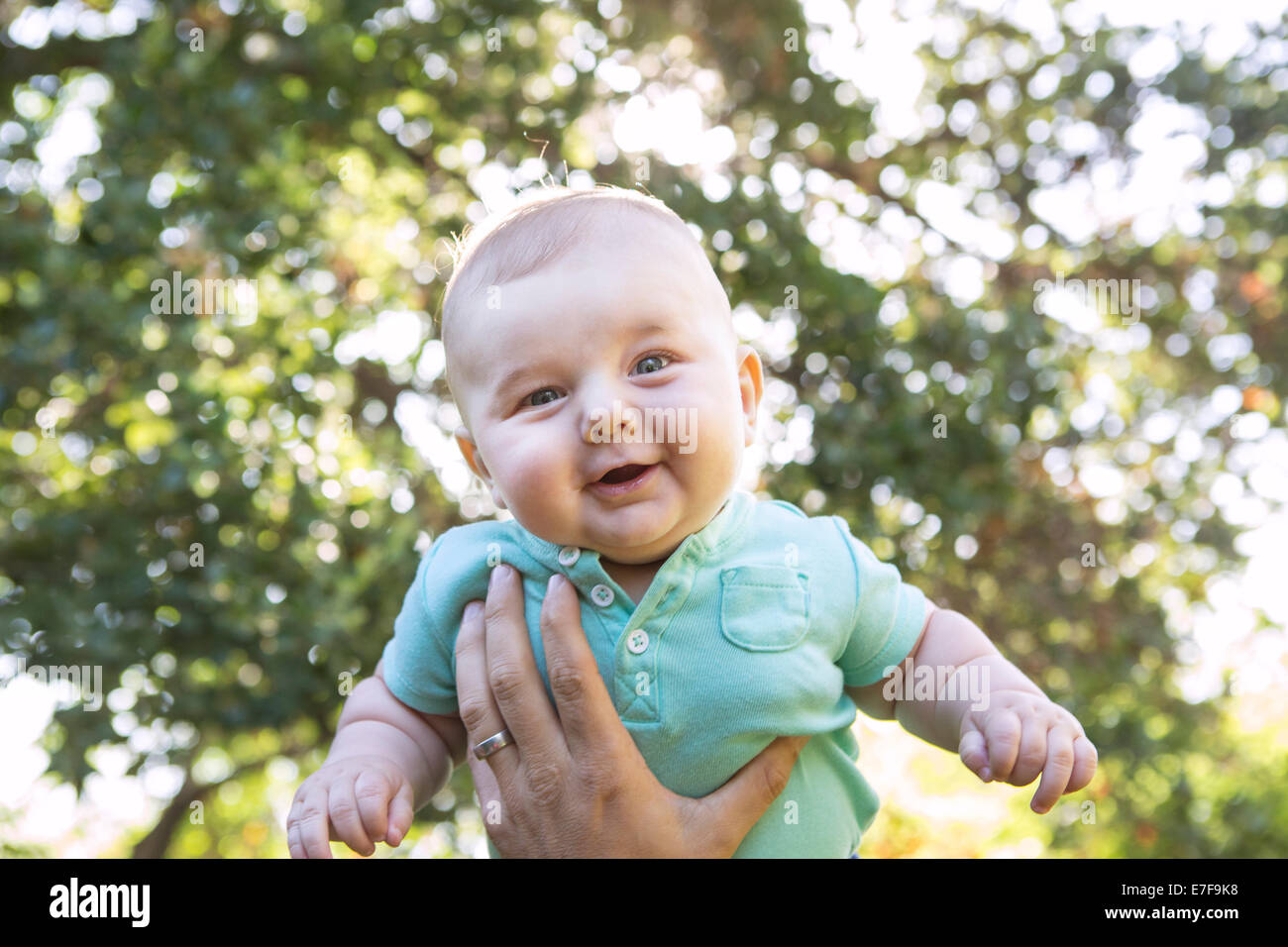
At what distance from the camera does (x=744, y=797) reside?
1.42 meters

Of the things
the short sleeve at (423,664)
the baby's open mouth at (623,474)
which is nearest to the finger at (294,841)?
the short sleeve at (423,664)

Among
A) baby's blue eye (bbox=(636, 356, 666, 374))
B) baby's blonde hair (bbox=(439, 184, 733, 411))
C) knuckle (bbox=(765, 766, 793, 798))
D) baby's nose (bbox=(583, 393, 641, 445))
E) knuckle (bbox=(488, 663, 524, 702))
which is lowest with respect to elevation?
knuckle (bbox=(765, 766, 793, 798))

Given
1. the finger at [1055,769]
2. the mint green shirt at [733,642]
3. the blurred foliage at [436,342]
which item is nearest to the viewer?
the finger at [1055,769]

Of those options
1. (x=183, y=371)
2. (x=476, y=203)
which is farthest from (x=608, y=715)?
(x=476, y=203)

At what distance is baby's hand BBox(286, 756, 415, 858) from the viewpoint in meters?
1.32

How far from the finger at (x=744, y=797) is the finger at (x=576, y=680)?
0.49 ft

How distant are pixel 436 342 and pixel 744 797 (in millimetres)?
2423

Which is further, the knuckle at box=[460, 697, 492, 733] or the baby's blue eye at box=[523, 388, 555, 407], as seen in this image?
the knuckle at box=[460, 697, 492, 733]

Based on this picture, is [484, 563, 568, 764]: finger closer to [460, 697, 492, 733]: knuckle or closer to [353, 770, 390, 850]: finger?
[460, 697, 492, 733]: knuckle

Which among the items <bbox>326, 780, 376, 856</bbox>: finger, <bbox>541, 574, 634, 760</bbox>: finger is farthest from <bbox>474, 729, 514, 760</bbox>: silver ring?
<bbox>326, 780, 376, 856</bbox>: finger

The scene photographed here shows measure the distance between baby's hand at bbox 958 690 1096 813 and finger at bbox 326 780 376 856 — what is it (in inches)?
29.8

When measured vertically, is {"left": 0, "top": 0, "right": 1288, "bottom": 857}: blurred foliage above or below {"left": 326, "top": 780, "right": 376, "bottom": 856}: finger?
above

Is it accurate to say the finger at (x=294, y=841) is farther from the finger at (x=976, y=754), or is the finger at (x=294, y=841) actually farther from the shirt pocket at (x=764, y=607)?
the finger at (x=976, y=754)

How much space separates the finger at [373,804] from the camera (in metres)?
1.33
